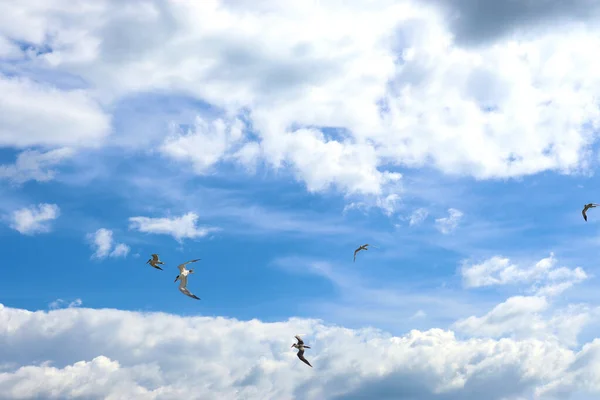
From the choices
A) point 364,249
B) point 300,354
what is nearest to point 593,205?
point 364,249

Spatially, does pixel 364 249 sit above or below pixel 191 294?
above

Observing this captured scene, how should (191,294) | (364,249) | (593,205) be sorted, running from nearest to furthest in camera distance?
1. (191,294)
2. (593,205)
3. (364,249)

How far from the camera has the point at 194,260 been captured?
132125 mm

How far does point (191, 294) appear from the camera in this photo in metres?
128

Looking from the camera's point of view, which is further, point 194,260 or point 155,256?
point 155,256

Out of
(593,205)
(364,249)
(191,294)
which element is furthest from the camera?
(364,249)

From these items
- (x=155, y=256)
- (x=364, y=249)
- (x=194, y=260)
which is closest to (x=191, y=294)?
(x=194, y=260)

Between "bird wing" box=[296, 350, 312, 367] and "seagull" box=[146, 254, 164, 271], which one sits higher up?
"seagull" box=[146, 254, 164, 271]

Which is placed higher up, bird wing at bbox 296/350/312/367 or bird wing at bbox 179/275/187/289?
bird wing at bbox 179/275/187/289

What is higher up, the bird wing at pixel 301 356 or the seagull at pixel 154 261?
the seagull at pixel 154 261


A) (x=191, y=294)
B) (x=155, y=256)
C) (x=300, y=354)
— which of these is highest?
(x=155, y=256)

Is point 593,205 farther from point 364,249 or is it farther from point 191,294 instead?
point 191,294

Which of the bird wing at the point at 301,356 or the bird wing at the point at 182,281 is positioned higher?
the bird wing at the point at 182,281

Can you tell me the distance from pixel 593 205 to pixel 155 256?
83885mm
